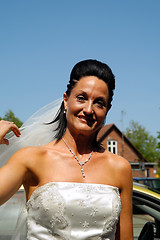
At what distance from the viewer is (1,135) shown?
6.94 feet

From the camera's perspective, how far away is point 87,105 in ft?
7.18

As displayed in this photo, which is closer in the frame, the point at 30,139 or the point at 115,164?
the point at 115,164

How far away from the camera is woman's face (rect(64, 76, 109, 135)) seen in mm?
2193

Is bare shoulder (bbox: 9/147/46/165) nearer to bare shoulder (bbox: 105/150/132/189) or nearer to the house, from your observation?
bare shoulder (bbox: 105/150/132/189)

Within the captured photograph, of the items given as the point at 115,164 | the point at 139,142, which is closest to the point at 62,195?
the point at 115,164

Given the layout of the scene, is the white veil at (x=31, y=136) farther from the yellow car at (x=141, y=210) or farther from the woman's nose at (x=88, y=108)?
the woman's nose at (x=88, y=108)

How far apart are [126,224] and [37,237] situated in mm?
592

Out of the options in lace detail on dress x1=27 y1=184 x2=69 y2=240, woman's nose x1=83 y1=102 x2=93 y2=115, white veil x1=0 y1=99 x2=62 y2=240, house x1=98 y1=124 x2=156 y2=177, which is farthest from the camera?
house x1=98 y1=124 x2=156 y2=177

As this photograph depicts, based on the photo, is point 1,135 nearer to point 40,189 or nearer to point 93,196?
point 40,189

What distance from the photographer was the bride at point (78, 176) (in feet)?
6.63

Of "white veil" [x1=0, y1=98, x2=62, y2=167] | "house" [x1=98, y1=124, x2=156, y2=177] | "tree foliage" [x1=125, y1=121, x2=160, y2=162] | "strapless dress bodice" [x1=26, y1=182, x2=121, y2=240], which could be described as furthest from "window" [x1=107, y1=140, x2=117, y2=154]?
"strapless dress bodice" [x1=26, y1=182, x2=121, y2=240]

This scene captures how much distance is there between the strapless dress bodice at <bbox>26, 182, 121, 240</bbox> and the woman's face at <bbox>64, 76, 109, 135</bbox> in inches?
14.1

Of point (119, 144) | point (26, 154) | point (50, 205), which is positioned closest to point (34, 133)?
point (26, 154)

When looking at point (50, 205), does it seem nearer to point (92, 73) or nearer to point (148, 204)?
point (92, 73)
